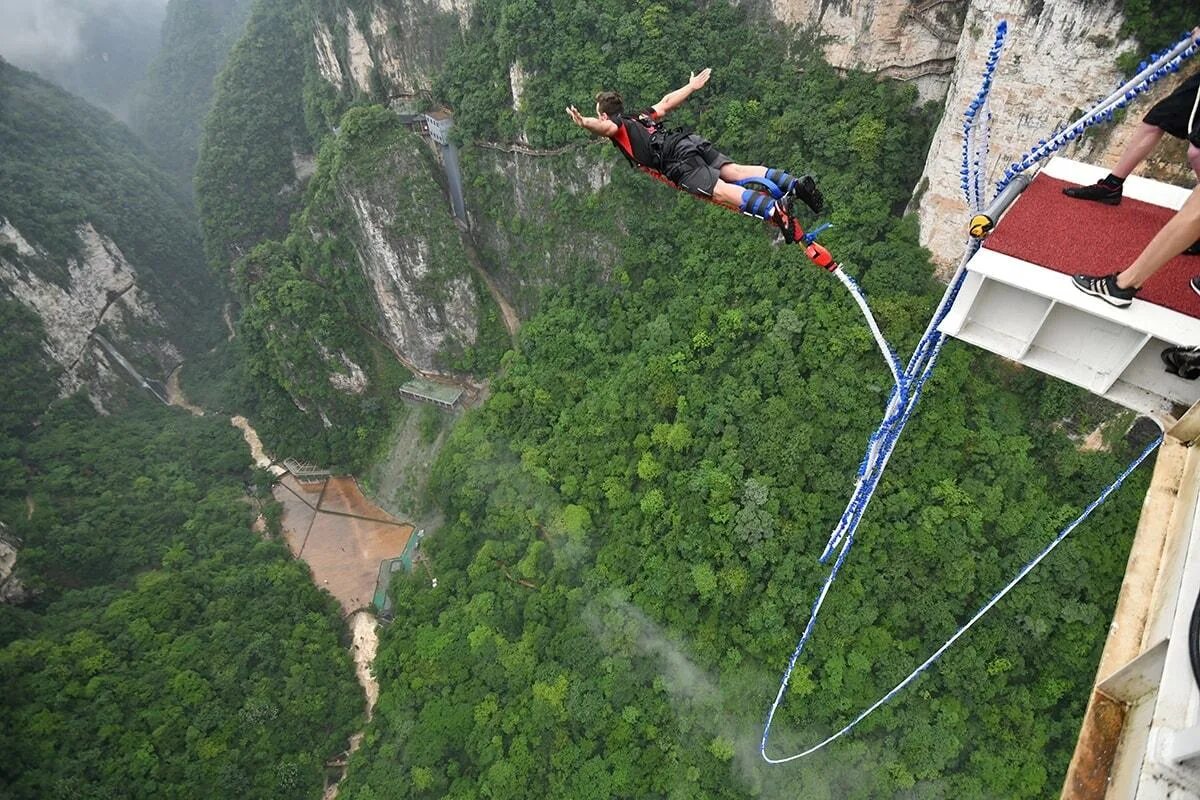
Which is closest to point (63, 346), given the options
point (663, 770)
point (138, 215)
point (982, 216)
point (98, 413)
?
point (98, 413)

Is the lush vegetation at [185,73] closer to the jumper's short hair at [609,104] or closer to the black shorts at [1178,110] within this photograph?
the jumper's short hair at [609,104]

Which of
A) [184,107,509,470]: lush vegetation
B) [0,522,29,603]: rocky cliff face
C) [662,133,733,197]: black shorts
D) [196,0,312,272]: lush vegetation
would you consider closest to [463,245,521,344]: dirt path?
[184,107,509,470]: lush vegetation

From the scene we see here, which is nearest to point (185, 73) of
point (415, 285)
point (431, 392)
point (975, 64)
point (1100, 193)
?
point (415, 285)

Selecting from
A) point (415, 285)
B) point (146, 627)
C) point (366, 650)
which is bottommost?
point (366, 650)

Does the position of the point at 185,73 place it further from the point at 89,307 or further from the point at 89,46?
the point at 89,307

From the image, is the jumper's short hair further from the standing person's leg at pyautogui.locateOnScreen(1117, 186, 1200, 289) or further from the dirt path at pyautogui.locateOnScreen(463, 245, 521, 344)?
the dirt path at pyautogui.locateOnScreen(463, 245, 521, 344)

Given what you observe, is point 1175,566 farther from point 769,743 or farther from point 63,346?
point 63,346

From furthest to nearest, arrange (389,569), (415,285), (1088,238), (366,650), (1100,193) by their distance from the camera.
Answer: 1. (415,285)
2. (389,569)
3. (366,650)
4. (1100,193)
5. (1088,238)
